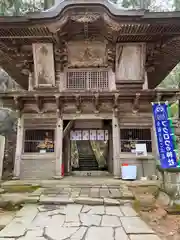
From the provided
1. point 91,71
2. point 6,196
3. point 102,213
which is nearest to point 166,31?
point 91,71

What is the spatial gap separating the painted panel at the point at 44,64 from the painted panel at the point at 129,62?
2.58 meters

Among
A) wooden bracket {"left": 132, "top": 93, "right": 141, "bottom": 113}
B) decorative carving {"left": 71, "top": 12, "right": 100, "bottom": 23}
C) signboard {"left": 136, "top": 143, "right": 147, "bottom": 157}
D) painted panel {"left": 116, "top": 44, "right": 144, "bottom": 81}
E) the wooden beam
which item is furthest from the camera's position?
the wooden beam

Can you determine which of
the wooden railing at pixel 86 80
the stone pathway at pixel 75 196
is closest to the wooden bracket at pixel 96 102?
the wooden railing at pixel 86 80

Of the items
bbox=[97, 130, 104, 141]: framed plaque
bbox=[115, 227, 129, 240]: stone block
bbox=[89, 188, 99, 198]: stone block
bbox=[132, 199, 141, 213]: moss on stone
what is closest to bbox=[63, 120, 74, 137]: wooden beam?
bbox=[97, 130, 104, 141]: framed plaque

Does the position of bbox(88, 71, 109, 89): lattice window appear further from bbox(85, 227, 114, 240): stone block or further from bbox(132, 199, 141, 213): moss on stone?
bbox(85, 227, 114, 240): stone block

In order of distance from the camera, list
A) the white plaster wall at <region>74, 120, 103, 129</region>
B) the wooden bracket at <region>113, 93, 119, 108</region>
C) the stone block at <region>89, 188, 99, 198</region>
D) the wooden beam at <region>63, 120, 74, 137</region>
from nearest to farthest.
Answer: the stone block at <region>89, 188, 99, 198</region>, the wooden bracket at <region>113, 93, 119, 108</region>, the wooden beam at <region>63, 120, 74, 137</region>, the white plaster wall at <region>74, 120, 103, 129</region>

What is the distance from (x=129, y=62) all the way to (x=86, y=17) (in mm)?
2297

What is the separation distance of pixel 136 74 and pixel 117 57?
101 centimetres

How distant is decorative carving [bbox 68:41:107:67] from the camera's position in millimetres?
7383

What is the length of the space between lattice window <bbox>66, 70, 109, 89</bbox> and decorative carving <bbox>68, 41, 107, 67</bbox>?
32 cm

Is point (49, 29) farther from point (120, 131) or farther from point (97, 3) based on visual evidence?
point (120, 131)

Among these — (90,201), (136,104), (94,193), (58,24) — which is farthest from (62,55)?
(90,201)

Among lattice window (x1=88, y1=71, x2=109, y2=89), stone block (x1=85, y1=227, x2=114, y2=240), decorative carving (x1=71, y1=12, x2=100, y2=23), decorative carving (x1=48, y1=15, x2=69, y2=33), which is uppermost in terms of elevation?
decorative carving (x1=71, y1=12, x2=100, y2=23)

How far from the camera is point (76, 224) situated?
10.6ft
